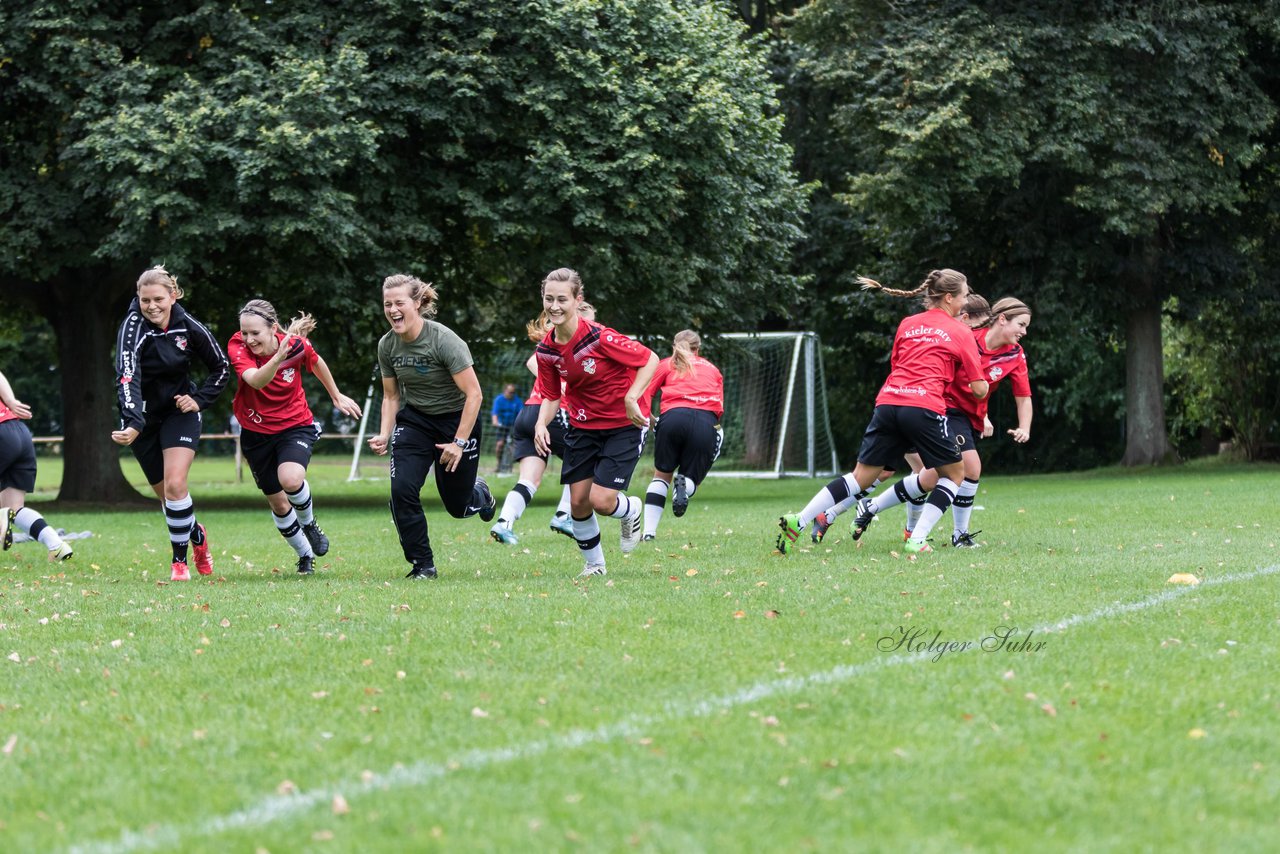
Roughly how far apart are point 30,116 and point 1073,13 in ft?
55.9

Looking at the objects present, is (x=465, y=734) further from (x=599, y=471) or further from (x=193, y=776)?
(x=599, y=471)

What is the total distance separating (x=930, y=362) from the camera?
10.8 meters

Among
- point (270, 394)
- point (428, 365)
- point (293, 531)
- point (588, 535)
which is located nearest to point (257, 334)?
point (270, 394)

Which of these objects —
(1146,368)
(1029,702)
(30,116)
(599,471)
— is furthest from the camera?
(1146,368)

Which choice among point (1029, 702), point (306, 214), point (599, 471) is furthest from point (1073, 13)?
point (1029, 702)

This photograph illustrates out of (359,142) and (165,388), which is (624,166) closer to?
(359,142)

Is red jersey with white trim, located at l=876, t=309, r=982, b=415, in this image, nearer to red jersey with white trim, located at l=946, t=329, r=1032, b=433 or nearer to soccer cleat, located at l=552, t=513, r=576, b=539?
red jersey with white trim, located at l=946, t=329, r=1032, b=433

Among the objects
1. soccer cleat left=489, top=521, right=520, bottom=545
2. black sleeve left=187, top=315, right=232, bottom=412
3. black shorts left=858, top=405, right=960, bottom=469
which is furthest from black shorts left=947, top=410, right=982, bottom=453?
black sleeve left=187, top=315, right=232, bottom=412

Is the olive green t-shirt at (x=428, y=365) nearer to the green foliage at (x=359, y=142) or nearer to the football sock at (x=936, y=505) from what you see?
the football sock at (x=936, y=505)

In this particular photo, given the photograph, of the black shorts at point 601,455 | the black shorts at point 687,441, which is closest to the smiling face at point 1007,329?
the black shorts at point 687,441

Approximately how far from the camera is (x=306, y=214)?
19.8 m

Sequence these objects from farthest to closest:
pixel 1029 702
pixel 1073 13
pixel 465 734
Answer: pixel 1073 13
pixel 1029 702
pixel 465 734

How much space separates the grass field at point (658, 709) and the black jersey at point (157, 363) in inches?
48.3

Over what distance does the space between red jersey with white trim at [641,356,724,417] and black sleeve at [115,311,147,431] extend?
190 inches
